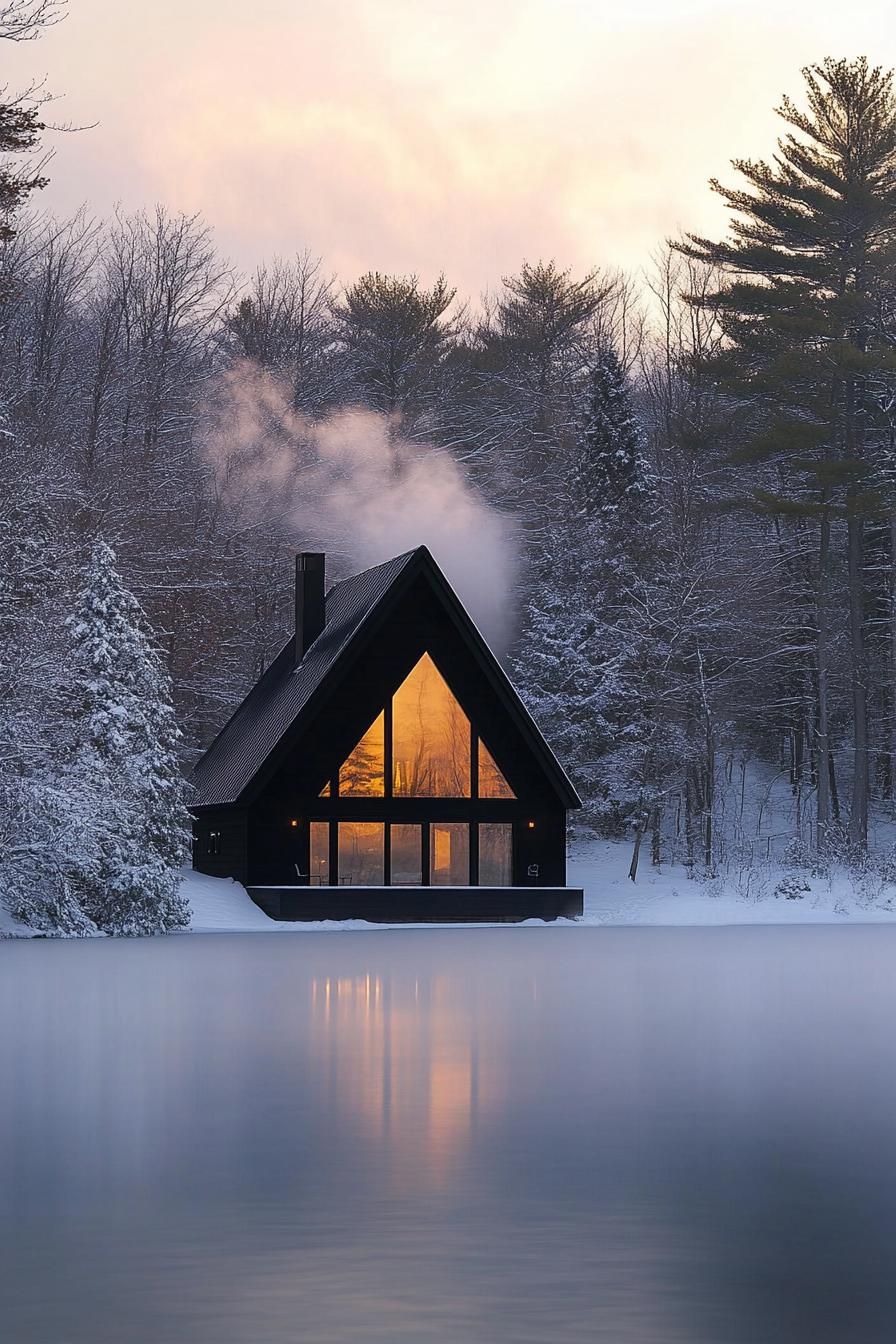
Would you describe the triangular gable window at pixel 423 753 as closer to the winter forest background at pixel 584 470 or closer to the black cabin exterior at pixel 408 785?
the black cabin exterior at pixel 408 785

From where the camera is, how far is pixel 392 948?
3062 cm

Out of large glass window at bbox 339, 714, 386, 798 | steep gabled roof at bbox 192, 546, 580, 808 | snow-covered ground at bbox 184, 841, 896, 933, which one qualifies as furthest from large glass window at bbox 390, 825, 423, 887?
steep gabled roof at bbox 192, 546, 580, 808

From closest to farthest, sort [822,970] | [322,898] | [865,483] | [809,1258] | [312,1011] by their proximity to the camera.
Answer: [809,1258], [312,1011], [822,970], [322,898], [865,483]

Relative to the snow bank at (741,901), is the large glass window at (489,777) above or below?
above

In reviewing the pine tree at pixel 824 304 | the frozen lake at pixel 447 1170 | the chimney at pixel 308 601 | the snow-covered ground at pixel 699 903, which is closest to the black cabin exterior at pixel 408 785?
the snow-covered ground at pixel 699 903

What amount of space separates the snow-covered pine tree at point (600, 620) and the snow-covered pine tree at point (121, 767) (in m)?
18.7

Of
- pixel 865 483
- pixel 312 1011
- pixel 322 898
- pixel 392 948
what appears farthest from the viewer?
pixel 865 483

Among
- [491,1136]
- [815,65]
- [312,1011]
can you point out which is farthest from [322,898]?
[491,1136]

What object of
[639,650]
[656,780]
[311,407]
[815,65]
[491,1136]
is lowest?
[491,1136]

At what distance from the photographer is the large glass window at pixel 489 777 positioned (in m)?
41.9

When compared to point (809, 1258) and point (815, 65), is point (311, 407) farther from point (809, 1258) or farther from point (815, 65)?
point (809, 1258)

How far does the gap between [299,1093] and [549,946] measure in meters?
19.7

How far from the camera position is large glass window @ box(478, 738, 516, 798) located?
41906 millimetres

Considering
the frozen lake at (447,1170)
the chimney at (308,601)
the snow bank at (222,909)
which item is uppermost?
the chimney at (308,601)
